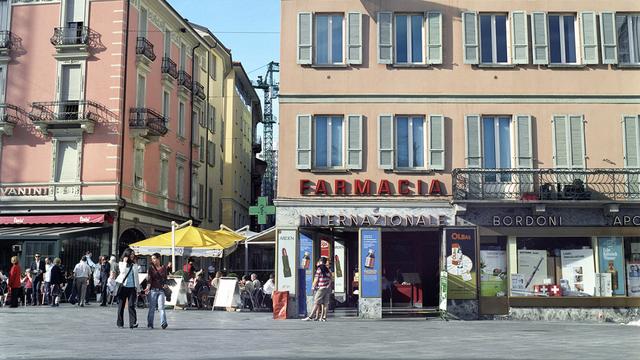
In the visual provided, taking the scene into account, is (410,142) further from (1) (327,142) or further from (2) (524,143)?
(2) (524,143)

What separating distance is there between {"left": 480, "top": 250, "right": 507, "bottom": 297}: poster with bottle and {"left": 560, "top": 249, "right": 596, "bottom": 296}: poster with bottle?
184 cm

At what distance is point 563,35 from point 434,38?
413cm

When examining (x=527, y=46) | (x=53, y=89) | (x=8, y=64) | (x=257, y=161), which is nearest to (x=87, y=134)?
(x=53, y=89)

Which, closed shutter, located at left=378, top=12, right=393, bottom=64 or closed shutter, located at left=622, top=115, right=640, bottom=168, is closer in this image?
closed shutter, located at left=622, top=115, right=640, bottom=168

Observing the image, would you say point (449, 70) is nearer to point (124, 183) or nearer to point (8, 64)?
point (124, 183)

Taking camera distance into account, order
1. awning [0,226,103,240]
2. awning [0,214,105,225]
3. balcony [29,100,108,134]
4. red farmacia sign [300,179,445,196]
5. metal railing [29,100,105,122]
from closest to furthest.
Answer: red farmacia sign [300,179,445,196] → awning [0,226,103,240] → awning [0,214,105,225] → balcony [29,100,108,134] → metal railing [29,100,105,122]

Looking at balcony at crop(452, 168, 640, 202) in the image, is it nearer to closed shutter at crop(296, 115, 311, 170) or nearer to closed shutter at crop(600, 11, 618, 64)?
closed shutter at crop(600, 11, 618, 64)

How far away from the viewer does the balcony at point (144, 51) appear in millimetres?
35469

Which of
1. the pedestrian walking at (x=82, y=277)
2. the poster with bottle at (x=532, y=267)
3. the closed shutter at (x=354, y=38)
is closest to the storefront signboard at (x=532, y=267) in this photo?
the poster with bottle at (x=532, y=267)

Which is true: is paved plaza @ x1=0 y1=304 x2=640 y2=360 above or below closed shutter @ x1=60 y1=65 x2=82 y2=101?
below

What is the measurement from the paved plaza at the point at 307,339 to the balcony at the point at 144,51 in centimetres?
1699

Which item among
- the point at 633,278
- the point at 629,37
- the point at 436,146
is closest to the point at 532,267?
the point at 633,278

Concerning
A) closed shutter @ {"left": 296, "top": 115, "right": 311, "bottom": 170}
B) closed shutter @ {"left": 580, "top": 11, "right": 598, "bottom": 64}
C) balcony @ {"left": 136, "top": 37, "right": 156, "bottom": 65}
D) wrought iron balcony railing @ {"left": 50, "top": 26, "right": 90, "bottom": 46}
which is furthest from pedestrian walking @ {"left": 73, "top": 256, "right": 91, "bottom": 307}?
closed shutter @ {"left": 580, "top": 11, "right": 598, "bottom": 64}

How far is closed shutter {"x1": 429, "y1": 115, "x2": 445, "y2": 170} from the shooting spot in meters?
22.9
